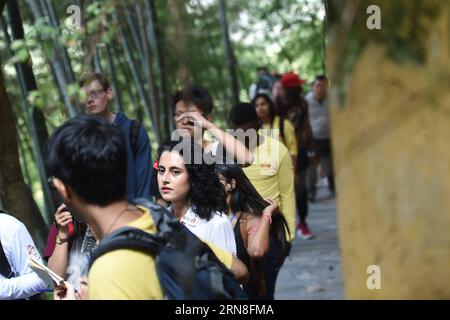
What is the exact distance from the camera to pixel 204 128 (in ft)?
15.1

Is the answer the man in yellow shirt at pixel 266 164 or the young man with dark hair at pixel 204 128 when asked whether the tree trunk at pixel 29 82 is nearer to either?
the young man with dark hair at pixel 204 128

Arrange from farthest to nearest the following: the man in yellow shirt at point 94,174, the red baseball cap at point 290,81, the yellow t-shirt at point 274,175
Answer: the red baseball cap at point 290,81, the yellow t-shirt at point 274,175, the man in yellow shirt at point 94,174

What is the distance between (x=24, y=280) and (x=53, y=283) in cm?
70

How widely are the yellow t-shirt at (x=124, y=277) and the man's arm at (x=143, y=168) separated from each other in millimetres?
2501

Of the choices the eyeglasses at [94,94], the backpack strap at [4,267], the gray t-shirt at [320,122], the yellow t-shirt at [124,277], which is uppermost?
the eyeglasses at [94,94]

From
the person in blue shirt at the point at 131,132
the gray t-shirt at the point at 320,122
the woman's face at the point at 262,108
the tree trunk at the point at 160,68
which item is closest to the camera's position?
the person in blue shirt at the point at 131,132

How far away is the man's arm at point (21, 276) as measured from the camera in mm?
3373

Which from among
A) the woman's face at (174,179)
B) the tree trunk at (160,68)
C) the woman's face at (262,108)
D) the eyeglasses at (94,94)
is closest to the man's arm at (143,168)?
the eyeglasses at (94,94)

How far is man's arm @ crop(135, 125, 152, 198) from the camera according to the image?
184 inches

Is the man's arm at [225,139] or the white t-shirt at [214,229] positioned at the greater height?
the man's arm at [225,139]

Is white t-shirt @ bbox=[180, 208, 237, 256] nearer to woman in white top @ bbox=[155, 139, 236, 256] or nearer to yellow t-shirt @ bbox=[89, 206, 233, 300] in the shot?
woman in white top @ bbox=[155, 139, 236, 256]

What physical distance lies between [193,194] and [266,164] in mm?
1492

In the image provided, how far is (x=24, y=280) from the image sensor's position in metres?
3.41
